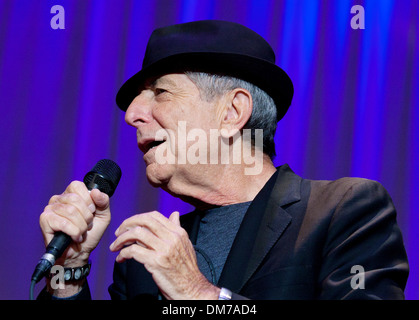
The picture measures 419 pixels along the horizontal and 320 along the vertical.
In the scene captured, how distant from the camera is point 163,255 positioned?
1.20 metres

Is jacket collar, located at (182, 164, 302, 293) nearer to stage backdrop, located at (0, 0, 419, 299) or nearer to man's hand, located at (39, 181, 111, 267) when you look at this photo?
man's hand, located at (39, 181, 111, 267)

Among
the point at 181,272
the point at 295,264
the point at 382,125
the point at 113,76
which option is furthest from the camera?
the point at 113,76

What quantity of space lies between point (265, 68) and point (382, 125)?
3.53ft

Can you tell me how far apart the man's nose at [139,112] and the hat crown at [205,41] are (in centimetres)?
12

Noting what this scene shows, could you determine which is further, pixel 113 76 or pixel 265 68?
pixel 113 76

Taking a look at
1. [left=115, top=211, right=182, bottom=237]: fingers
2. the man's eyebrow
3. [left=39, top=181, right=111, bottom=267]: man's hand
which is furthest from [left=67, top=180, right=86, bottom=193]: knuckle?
the man's eyebrow

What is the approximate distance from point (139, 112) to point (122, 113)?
1010mm

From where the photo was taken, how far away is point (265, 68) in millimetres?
1750

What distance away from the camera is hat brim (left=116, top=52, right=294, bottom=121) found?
1.72 metres

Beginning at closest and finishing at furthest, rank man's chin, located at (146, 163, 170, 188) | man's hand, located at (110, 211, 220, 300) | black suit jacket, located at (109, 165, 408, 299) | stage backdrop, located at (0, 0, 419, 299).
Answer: man's hand, located at (110, 211, 220, 300) → black suit jacket, located at (109, 165, 408, 299) → man's chin, located at (146, 163, 170, 188) → stage backdrop, located at (0, 0, 419, 299)

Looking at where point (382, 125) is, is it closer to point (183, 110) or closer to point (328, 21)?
point (328, 21)

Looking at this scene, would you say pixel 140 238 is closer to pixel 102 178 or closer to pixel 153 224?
pixel 153 224

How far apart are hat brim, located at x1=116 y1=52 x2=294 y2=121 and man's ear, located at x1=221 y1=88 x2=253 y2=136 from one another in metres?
0.06

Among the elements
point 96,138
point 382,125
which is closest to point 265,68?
point 382,125
